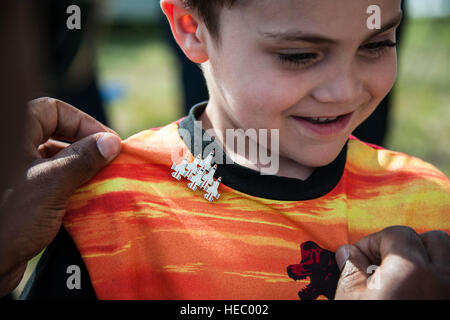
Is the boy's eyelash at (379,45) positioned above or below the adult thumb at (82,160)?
above

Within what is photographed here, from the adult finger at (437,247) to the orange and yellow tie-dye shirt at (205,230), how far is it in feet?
0.80

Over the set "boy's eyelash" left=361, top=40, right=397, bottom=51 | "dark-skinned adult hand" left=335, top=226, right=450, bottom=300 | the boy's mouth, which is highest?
"boy's eyelash" left=361, top=40, right=397, bottom=51

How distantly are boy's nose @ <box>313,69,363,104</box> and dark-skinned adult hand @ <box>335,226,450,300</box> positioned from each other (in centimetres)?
33

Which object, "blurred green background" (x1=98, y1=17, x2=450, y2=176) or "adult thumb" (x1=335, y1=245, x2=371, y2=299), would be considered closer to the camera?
"adult thumb" (x1=335, y1=245, x2=371, y2=299)

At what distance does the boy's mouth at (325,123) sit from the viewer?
1294 millimetres

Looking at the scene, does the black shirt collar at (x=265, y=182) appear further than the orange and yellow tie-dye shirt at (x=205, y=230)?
Yes

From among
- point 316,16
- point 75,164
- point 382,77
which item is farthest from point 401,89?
point 75,164

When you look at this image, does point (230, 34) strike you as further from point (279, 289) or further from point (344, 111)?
point (279, 289)

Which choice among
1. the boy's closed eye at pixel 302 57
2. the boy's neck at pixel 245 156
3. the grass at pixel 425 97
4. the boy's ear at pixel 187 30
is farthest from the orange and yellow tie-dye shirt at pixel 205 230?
the grass at pixel 425 97

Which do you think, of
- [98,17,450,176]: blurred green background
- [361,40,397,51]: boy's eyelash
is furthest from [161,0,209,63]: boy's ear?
[98,17,450,176]: blurred green background

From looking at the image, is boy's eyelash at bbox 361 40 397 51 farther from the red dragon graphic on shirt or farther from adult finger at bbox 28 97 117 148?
adult finger at bbox 28 97 117 148

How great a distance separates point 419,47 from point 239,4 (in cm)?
503

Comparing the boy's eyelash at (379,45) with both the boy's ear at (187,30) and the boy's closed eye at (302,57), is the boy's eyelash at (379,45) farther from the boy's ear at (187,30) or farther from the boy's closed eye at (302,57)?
the boy's ear at (187,30)

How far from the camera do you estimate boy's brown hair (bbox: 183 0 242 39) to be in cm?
126
